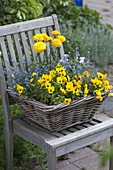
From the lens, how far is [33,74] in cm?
253

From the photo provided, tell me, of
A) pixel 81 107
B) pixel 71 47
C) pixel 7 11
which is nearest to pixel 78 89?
pixel 81 107

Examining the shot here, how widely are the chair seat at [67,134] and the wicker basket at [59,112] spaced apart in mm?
45

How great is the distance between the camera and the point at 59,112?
243cm

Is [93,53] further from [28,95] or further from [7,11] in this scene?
[28,95]

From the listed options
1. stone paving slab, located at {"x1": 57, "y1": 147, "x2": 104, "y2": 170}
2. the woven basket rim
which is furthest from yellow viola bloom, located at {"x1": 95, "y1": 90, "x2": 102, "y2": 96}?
stone paving slab, located at {"x1": 57, "y1": 147, "x2": 104, "y2": 170}

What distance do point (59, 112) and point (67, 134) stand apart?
19cm

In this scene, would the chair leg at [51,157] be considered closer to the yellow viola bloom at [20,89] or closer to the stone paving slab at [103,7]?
the yellow viola bloom at [20,89]

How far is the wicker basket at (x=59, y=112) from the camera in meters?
2.40

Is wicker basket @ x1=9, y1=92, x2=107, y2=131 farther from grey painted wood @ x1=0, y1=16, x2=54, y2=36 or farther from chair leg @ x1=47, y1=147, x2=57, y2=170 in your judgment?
grey painted wood @ x1=0, y1=16, x2=54, y2=36

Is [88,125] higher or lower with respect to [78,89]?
lower

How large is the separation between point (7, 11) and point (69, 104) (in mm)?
2441

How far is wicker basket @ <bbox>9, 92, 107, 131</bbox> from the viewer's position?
240cm

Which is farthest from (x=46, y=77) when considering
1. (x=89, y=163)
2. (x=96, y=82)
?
(x=89, y=163)

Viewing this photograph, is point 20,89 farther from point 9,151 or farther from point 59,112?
point 9,151
